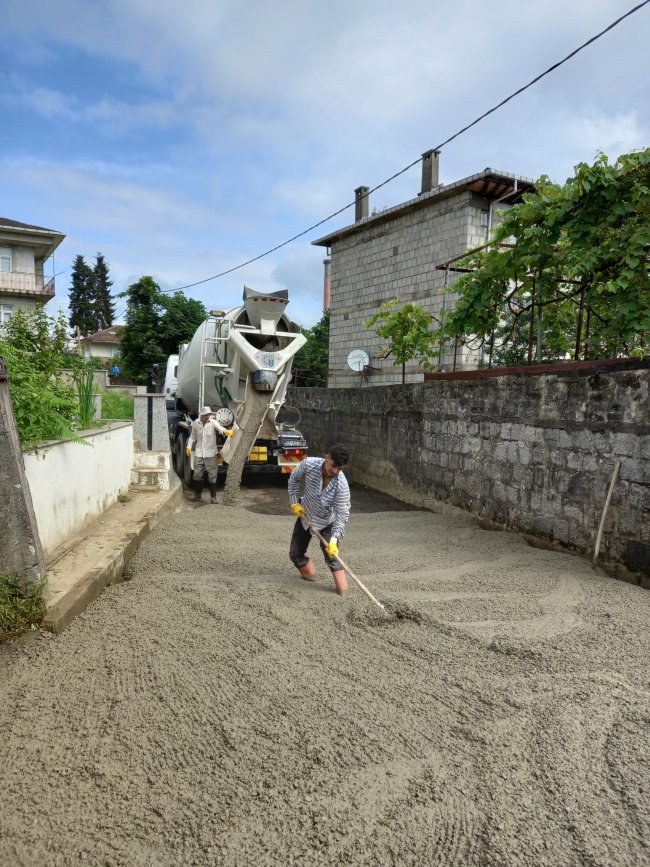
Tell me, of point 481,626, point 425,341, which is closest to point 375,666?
point 481,626

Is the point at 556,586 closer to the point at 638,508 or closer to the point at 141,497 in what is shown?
the point at 638,508

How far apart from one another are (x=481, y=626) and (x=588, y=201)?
14.4 ft

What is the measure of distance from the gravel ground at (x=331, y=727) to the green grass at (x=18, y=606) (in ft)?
0.35

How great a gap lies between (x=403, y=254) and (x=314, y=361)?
7224 millimetres

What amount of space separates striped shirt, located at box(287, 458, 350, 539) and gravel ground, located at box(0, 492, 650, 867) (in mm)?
585

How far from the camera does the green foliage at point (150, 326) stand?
2159 centimetres

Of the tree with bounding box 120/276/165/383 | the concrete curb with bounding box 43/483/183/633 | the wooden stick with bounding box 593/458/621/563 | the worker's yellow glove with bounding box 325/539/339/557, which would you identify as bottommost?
the concrete curb with bounding box 43/483/183/633

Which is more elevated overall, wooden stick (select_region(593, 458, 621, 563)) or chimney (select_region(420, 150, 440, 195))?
chimney (select_region(420, 150, 440, 195))

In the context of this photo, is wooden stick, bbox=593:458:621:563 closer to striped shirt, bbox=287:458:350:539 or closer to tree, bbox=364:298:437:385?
striped shirt, bbox=287:458:350:539

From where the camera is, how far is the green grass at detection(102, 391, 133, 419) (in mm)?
10695

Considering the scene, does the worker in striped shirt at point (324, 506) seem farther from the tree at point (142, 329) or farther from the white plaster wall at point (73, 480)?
the tree at point (142, 329)

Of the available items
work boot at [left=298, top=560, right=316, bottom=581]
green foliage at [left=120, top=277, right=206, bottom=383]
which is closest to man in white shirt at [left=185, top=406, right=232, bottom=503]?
work boot at [left=298, top=560, right=316, bottom=581]

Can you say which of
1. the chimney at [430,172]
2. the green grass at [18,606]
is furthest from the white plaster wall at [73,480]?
the chimney at [430,172]

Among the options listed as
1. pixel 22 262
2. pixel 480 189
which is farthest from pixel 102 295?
pixel 480 189
